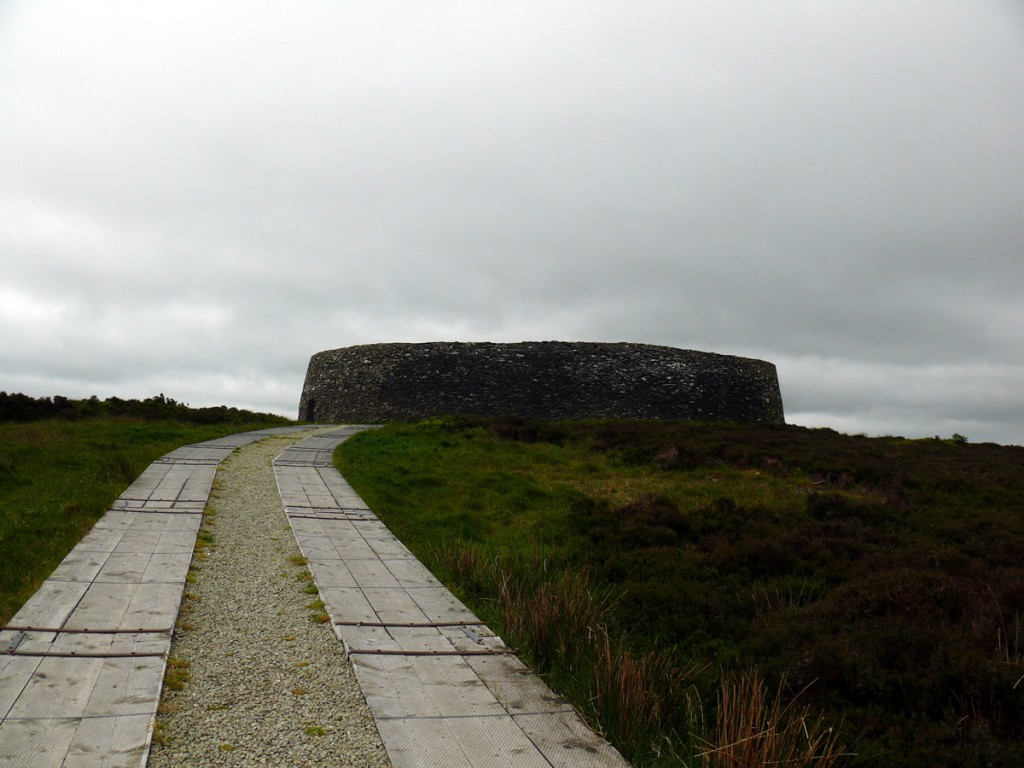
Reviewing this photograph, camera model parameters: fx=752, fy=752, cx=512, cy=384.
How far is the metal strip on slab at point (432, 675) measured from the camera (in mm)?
4086

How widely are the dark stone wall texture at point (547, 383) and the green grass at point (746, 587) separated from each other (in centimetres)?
1466

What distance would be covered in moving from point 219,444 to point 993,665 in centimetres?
1537

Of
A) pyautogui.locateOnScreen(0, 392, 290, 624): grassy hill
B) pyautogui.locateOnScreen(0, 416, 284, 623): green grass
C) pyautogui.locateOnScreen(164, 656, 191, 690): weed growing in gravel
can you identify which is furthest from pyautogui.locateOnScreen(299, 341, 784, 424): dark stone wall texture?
pyautogui.locateOnScreen(164, 656, 191, 690): weed growing in gravel

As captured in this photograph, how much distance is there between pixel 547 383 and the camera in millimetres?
32719

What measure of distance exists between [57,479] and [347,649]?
817 cm

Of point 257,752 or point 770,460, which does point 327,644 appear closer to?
point 257,752

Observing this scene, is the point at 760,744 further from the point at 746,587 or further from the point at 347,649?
the point at 746,587

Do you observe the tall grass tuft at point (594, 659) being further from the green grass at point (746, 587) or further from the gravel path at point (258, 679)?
the gravel path at point (258, 679)

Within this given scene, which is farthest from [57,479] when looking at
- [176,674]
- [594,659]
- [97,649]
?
[594,659]

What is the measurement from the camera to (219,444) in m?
17.0

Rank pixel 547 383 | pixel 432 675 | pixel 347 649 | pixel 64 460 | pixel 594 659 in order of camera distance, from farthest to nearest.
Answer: pixel 547 383, pixel 64 460, pixel 594 659, pixel 347 649, pixel 432 675

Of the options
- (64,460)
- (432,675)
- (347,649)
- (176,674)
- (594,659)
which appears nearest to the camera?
(176,674)

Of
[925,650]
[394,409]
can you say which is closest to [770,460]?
[925,650]

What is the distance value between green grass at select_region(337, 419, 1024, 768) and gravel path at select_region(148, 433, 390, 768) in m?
1.51
